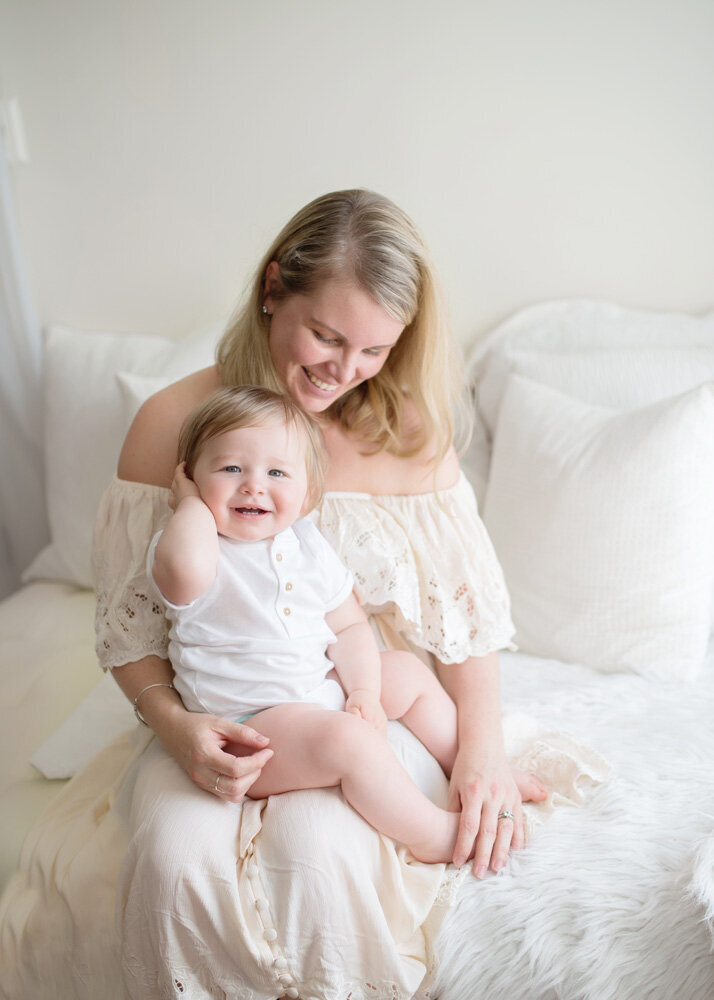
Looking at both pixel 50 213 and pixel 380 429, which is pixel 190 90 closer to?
pixel 50 213

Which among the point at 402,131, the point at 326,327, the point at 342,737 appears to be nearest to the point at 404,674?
the point at 342,737

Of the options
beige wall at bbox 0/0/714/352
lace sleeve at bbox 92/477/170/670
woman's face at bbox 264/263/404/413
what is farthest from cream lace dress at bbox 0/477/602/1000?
beige wall at bbox 0/0/714/352

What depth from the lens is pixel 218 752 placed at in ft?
3.43

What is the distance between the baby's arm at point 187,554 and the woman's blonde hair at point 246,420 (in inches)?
4.3

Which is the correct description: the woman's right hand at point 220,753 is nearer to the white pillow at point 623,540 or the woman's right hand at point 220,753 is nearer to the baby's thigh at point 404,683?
the baby's thigh at point 404,683

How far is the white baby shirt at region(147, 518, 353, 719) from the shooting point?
43.8 inches

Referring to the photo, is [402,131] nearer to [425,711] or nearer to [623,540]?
[623,540]

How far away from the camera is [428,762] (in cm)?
123

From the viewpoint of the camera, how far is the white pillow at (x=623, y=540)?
1.54 m

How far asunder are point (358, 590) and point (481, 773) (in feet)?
1.17

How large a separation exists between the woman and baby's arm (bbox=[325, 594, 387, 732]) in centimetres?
10

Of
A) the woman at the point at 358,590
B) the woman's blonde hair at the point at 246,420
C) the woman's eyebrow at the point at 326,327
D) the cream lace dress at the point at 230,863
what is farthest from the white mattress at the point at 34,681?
the woman's eyebrow at the point at 326,327

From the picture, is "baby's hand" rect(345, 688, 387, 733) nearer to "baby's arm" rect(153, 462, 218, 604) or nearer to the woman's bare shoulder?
"baby's arm" rect(153, 462, 218, 604)

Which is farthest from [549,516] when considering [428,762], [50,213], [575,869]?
[50,213]
